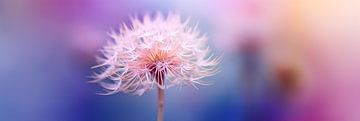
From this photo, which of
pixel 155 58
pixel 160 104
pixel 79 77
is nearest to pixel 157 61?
pixel 155 58

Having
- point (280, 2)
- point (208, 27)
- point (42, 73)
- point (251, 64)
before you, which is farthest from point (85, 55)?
point (280, 2)

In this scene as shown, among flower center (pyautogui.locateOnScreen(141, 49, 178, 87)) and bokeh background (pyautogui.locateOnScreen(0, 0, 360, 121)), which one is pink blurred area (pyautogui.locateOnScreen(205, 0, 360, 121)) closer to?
bokeh background (pyautogui.locateOnScreen(0, 0, 360, 121))

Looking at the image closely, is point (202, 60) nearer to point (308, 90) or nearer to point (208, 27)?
point (208, 27)

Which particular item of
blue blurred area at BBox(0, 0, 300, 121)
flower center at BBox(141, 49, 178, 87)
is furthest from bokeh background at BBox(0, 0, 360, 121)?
flower center at BBox(141, 49, 178, 87)

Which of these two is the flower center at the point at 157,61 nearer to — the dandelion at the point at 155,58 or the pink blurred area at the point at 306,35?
the dandelion at the point at 155,58

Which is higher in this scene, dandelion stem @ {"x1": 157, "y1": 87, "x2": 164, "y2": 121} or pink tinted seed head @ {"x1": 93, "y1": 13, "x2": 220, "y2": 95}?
pink tinted seed head @ {"x1": 93, "y1": 13, "x2": 220, "y2": 95}

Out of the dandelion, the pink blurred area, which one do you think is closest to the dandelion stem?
the dandelion
